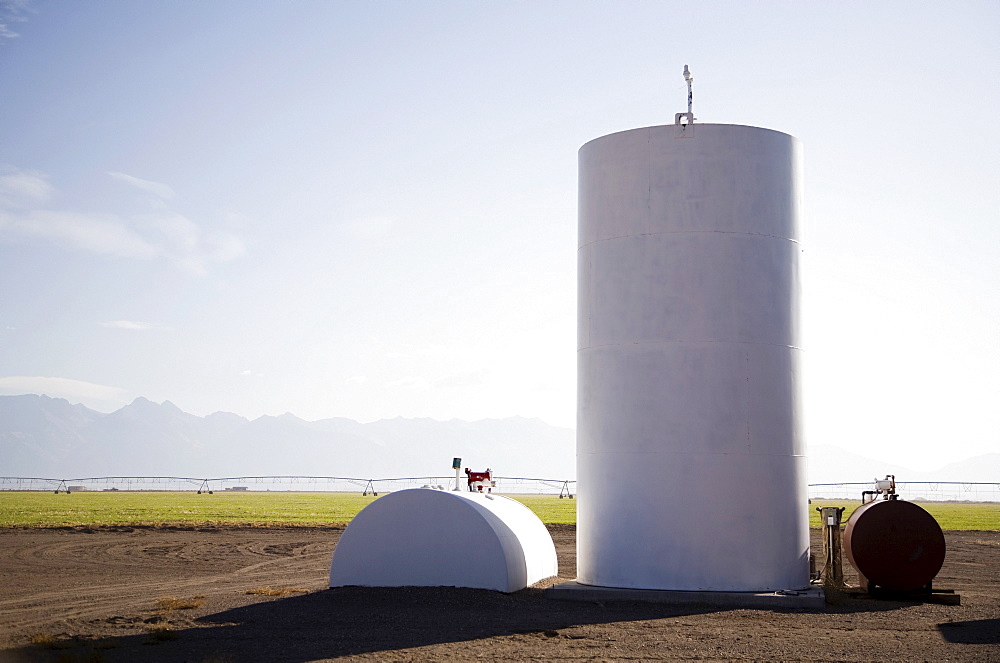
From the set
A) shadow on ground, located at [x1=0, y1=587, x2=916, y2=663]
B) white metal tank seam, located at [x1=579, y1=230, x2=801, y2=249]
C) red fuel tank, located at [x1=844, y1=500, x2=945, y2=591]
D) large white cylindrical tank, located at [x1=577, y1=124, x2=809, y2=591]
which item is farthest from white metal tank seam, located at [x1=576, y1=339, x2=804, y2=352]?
shadow on ground, located at [x1=0, y1=587, x2=916, y2=663]

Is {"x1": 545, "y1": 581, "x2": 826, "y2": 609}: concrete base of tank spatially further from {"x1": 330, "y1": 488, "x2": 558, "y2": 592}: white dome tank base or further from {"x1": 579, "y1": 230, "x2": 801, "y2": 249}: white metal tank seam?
{"x1": 579, "y1": 230, "x2": 801, "y2": 249}: white metal tank seam

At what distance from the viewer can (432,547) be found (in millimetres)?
18297

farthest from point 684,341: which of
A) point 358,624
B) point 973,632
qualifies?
point 358,624

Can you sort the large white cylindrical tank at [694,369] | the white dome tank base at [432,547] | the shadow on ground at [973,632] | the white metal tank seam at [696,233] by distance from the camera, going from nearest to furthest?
the shadow on ground at [973,632] → the large white cylindrical tank at [694,369] → the white metal tank seam at [696,233] → the white dome tank base at [432,547]

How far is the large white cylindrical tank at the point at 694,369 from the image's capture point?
56.9 feet

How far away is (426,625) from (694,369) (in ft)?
21.4

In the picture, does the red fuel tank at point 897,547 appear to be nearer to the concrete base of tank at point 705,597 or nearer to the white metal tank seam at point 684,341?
the concrete base of tank at point 705,597

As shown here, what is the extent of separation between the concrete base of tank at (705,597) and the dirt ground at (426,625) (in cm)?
28

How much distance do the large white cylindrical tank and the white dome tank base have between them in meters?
1.65

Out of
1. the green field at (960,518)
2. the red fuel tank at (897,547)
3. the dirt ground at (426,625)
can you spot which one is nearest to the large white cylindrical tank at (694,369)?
the red fuel tank at (897,547)

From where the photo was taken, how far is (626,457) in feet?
58.4

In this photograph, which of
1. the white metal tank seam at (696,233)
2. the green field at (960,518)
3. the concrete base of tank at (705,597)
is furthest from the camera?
the green field at (960,518)

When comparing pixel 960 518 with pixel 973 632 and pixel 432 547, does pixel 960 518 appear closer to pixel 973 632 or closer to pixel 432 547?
pixel 973 632

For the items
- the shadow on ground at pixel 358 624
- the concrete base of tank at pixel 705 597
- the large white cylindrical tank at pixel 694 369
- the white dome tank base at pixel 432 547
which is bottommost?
the shadow on ground at pixel 358 624
